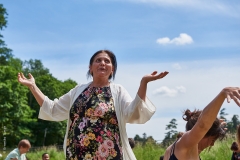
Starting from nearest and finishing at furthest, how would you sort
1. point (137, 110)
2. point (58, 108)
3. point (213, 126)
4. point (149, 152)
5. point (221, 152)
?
point (213, 126), point (137, 110), point (58, 108), point (221, 152), point (149, 152)

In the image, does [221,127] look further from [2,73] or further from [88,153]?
[2,73]

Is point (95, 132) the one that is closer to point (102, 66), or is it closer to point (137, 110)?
point (137, 110)

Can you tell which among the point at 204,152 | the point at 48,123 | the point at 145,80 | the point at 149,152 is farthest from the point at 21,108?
the point at 145,80

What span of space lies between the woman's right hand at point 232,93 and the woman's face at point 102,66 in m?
2.01

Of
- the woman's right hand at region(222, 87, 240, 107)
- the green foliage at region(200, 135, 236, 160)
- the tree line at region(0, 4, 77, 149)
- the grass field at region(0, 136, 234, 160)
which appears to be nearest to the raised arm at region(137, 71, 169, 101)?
A: the woman's right hand at region(222, 87, 240, 107)

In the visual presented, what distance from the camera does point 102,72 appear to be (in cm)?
427

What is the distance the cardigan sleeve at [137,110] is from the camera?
3887 mm

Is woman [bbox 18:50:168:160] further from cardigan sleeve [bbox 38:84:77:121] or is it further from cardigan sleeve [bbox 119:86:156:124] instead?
cardigan sleeve [bbox 38:84:77:121]

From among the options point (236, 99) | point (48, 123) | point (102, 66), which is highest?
point (48, 123)

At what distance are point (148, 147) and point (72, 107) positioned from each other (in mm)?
9599

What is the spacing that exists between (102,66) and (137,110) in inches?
24.0

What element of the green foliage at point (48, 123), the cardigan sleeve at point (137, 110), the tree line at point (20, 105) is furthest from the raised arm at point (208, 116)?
the green foliage at point (48, 123)

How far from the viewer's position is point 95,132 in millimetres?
4004

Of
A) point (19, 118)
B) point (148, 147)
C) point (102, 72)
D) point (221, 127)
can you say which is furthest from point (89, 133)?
point (19, 118)
